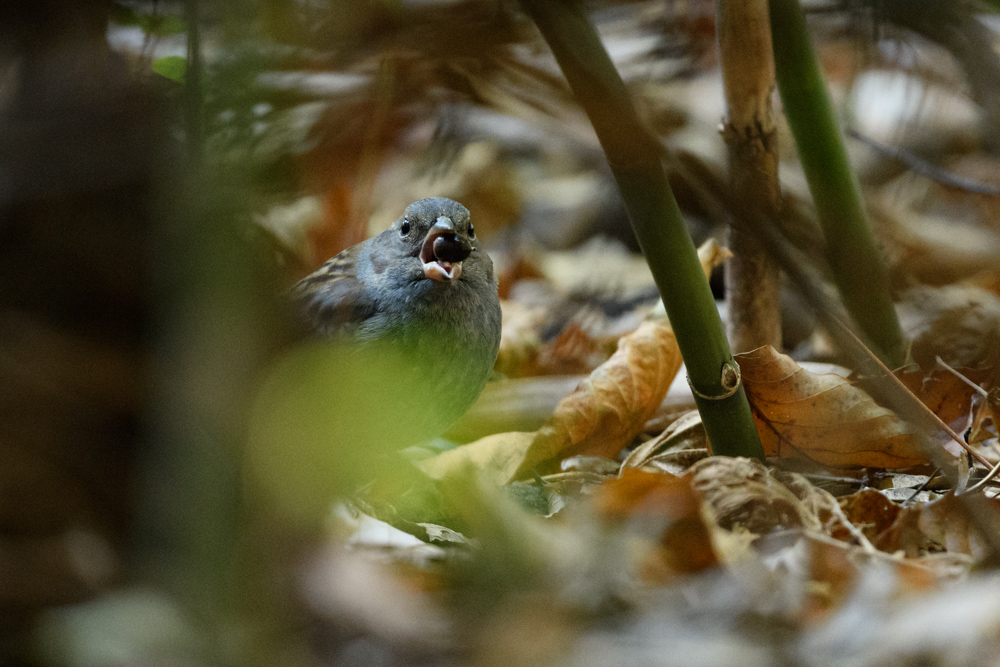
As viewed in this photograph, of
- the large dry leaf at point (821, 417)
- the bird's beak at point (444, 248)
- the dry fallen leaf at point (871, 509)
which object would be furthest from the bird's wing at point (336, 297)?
the dry fallen leaf at point (871, 509)

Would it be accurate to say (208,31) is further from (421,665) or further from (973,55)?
(973,55)

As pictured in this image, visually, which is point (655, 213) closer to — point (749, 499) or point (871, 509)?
point (749, 499)

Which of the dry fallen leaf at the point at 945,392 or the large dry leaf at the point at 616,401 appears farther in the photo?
the large dry leaf at the point at 616,401

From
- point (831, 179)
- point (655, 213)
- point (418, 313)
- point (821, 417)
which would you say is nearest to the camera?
point (655, 213)

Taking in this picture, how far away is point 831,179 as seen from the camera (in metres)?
1.88

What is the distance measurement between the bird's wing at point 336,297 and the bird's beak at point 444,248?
178 mm

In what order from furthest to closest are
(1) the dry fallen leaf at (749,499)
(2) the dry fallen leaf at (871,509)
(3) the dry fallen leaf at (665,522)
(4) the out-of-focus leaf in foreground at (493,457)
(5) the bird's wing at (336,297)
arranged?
1. (4) the out-of-focus leaf in foreground at (493,457)
2. (5) the bird's wing at (336,297)
3. (2) the dry fallen leaf at (871,509)
4. (1) the dry fallen leaf at (749,499)
5. (3) the dry fallen leaf at (665,522)

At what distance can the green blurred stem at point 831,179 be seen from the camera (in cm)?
179

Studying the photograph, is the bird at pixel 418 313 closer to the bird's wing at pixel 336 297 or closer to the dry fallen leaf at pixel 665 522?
the bird's wing at pixel 336 297

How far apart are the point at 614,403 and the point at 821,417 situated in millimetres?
517

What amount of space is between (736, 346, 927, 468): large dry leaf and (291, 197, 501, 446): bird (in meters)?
0.71

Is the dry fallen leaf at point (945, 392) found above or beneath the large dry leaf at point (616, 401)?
beneath

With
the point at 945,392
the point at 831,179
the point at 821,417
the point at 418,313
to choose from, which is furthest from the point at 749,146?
the point at 418,313

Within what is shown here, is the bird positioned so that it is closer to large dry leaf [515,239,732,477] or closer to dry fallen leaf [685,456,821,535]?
large dry leaf [515,239,732,477]
